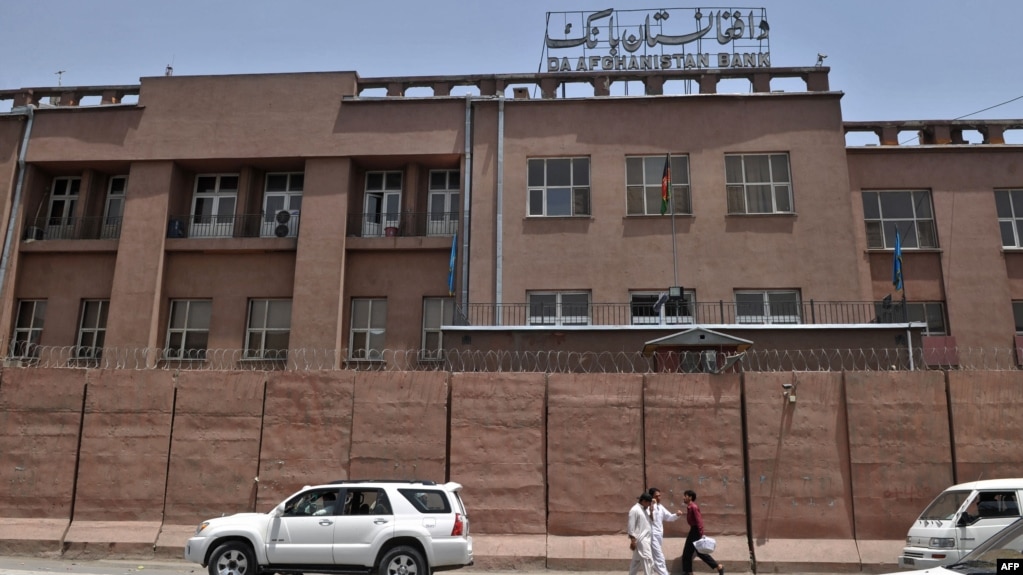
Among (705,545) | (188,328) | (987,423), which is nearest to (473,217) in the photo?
(188,328)

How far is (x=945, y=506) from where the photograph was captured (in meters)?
12.3

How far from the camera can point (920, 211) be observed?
23.0 meters

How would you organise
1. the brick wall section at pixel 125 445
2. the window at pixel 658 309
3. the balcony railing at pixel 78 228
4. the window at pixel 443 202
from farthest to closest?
the balcony railing at pixel 78 228 < the window at pixel 443 202 < the window at pixel 658 309 < the brick wall section at pixel 125 445

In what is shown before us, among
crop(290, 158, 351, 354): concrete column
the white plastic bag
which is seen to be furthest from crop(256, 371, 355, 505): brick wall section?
the white plastic bag

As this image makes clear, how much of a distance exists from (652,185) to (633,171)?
69 centimetres

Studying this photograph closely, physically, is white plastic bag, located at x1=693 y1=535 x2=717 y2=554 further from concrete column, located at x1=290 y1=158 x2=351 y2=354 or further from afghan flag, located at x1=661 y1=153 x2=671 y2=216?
concrete column, located at x1=290 y1=158 x2=351 y2=354

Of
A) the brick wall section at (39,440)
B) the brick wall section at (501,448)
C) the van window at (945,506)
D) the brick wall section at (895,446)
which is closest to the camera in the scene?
the van window at (945,506)

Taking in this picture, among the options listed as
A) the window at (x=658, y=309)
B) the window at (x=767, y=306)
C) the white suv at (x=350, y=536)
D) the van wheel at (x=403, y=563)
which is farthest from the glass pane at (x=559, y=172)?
the van wheel at (x=403, y=563)

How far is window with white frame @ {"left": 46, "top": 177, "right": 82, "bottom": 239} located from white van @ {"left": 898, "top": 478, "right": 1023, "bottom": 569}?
78.4 feet

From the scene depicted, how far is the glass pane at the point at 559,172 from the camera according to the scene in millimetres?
22156

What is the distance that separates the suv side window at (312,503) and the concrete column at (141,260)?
12204 mm

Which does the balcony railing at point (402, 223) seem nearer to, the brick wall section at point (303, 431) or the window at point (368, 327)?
the window at point (368, 327)

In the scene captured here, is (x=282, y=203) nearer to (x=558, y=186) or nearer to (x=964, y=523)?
(x=558, y=186)

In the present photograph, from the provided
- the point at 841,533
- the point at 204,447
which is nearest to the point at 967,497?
the point at 841,533
